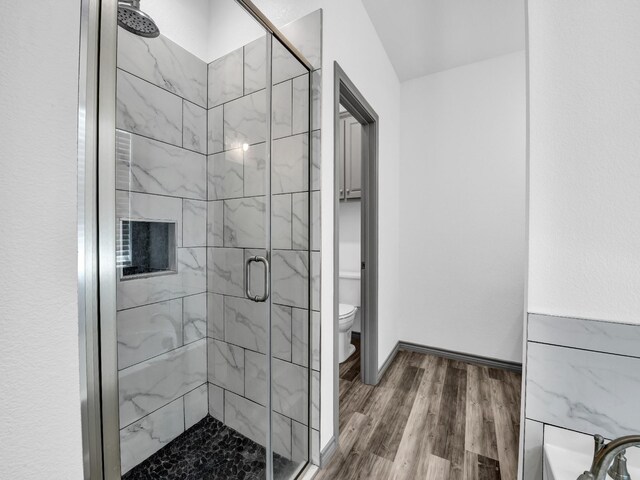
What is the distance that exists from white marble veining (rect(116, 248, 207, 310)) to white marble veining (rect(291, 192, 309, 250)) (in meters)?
0.44

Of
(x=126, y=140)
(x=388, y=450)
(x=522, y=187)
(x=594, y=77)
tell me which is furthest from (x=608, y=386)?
(x=522, y=187)

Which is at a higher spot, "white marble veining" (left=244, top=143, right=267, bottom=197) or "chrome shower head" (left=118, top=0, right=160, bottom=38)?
"chrome shower head" (left=118, top=0, right=160, bottom=38)

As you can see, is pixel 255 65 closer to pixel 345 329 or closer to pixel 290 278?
pixel 290 278

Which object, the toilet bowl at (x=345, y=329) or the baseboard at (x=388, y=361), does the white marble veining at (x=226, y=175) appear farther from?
the baseboard at (x=388, y=361)

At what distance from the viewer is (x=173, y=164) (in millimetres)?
1115

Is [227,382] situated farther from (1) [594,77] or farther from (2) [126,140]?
(1) [594,77]

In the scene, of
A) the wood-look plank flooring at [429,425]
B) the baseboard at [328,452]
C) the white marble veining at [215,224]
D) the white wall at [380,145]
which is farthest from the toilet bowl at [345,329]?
the white marble veining at [215,224]

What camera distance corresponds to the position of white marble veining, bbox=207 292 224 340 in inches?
48.5

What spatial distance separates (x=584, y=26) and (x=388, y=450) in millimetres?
1986

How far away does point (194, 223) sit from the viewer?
3.80ft

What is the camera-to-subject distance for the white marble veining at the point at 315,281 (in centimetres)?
143

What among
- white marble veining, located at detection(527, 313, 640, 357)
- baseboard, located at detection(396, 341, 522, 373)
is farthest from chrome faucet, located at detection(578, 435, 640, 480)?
baseboard, located at detection(396, 341, 522, 373)

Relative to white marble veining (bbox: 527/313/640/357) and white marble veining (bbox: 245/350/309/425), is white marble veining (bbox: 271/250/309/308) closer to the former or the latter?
white marble veining (bbox: 245/350/309/425)

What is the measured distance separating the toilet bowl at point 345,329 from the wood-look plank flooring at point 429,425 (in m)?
0.14
